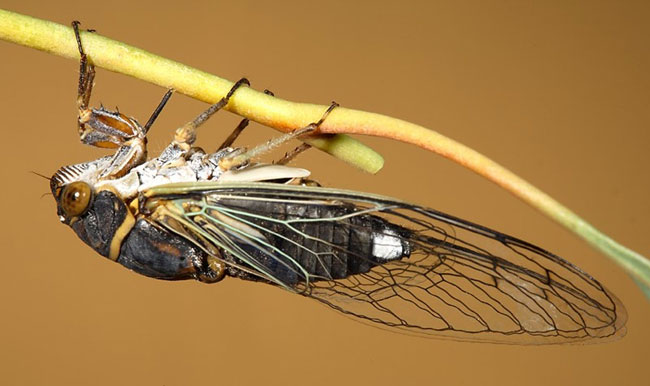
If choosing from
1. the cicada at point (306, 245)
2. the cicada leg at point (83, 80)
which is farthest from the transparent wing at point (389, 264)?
the cicada leg at point (83, 80)

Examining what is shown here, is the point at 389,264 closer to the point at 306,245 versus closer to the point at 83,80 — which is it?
the point at 306,245

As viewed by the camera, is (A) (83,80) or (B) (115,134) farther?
(B) (115,134)

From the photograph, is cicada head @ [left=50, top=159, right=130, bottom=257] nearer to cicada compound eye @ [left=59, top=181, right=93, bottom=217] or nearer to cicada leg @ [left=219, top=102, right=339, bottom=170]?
cicada compound eye @ [left=59, top=181, right=93, bottom=217]

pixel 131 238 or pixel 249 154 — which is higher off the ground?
pixel 249 154

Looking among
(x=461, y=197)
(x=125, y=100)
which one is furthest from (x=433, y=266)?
(x=125, y=100)

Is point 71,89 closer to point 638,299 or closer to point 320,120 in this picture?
point 320,120

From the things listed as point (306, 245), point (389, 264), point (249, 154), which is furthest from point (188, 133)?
point (389, 264)

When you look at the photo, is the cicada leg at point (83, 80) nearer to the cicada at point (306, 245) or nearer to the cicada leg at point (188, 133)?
the cicada at point (306, 245)
